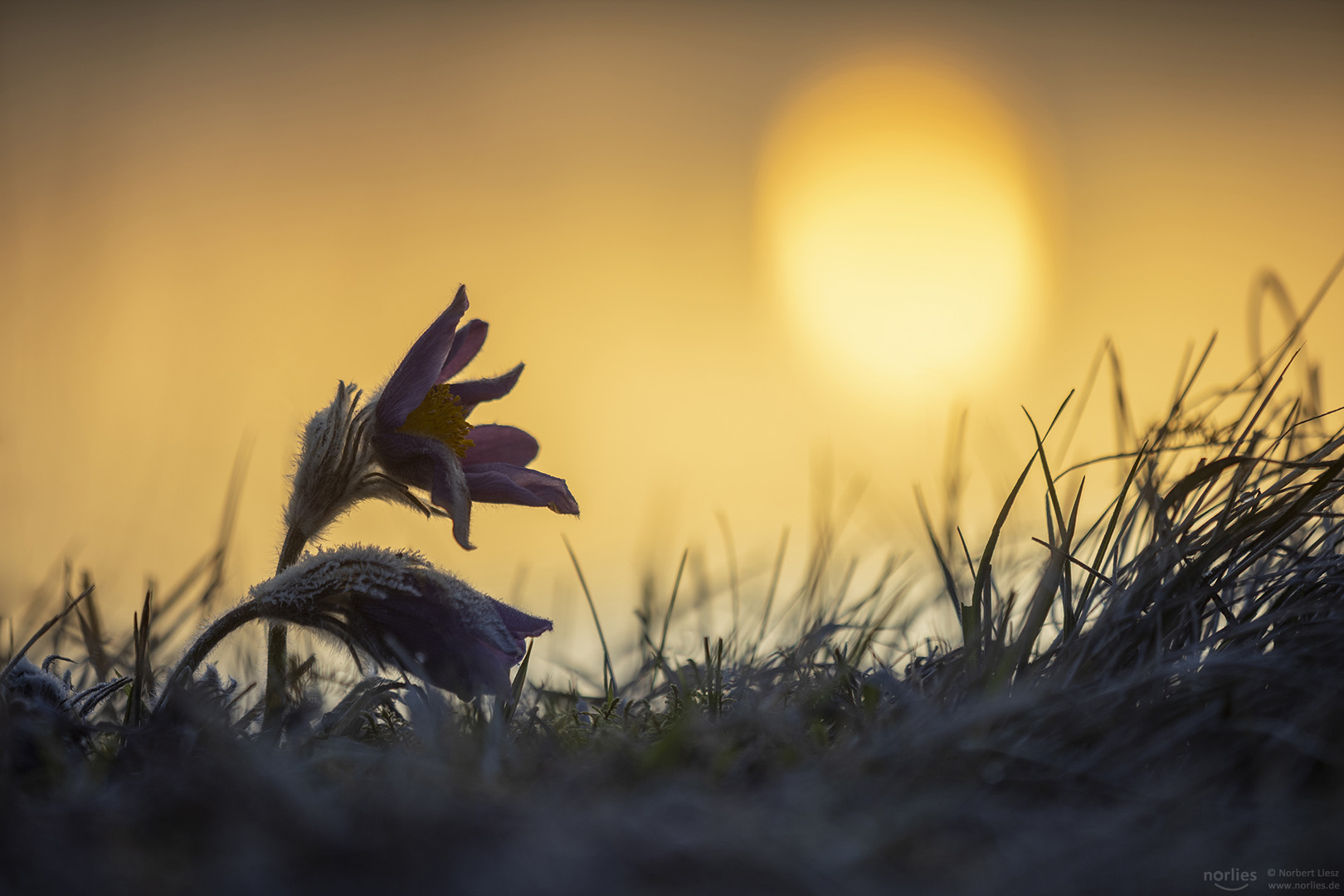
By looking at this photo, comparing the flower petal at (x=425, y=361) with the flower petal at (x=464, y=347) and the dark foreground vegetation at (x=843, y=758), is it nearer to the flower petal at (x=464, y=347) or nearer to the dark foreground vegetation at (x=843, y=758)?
the flower petal at (x=464, y=347)

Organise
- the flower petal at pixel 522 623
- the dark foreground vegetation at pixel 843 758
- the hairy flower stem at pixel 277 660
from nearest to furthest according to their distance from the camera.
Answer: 1. the dark foreground vegetation at pixel 843 758
2. the hairy flower stem at pixel 277 660
3. the flower petal at pixel 522 623

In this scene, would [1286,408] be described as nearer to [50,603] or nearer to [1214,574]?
[1214,574]

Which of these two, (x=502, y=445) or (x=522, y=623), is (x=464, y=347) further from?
(x=522, y=623)

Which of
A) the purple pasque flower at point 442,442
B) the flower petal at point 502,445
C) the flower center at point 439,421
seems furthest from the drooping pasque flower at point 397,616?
the flower petal at point 502,445

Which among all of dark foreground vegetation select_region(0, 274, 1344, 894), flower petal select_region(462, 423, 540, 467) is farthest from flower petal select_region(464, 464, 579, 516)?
dark foreground vegetation select_region(0, 274, 1344, 894)

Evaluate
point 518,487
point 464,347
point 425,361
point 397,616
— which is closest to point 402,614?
point 397,616

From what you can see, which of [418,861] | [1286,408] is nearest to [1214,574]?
[1286,408]

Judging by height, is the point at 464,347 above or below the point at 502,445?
Answer: above
